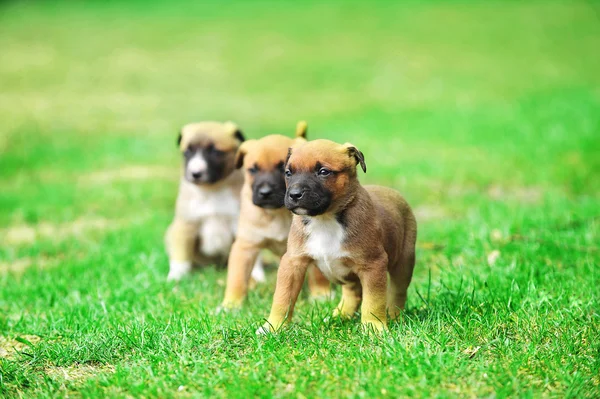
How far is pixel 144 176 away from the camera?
419 inches

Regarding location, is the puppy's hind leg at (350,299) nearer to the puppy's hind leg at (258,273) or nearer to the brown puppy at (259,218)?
the brown puppy at (259,218)

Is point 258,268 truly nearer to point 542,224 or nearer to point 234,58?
point 542,224

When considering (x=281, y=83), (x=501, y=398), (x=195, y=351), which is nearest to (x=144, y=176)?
(x=195, y=351)

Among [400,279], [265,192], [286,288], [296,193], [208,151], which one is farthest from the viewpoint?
[208,151]

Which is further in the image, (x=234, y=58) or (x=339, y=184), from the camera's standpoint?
(x=234, y=58)

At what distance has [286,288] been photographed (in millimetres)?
4562

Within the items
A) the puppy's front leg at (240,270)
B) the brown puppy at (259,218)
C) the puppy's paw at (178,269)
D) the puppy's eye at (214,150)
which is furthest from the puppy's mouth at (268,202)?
the puppy's paw at (178,269)

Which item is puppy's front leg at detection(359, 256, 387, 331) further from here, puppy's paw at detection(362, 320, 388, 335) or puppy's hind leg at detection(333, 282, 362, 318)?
puppy's hind leg at detection(333, 282, 362, 318)

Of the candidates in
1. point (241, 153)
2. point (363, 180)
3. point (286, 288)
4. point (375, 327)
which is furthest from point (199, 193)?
point (363, 180)

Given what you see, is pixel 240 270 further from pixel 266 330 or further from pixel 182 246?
pixel 266 330

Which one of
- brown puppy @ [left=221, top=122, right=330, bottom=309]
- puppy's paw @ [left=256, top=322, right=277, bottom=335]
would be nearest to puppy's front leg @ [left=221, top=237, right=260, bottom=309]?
brown puppy @ [left=221, top=122, right=330, bottom=309]

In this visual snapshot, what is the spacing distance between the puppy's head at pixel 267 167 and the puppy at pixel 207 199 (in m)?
0.80

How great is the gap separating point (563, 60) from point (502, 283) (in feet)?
53.3

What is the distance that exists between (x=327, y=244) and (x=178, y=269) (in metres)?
2.45
